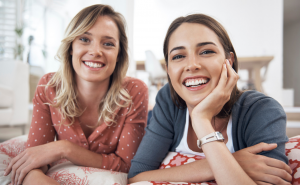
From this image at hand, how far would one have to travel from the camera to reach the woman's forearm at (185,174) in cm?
79

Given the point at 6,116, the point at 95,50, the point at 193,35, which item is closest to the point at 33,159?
the point at 95,50

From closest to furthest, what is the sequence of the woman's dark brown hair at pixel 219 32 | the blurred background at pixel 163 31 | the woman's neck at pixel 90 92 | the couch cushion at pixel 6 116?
the woman's dark brown hair at pixel 219 32, the woman's neck at pixel 90 92, the couch cushion at pixel 6 116, the blurred background at pixel 163 31

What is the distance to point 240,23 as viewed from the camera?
5.98m

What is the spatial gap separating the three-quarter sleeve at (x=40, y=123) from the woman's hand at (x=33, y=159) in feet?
0.46

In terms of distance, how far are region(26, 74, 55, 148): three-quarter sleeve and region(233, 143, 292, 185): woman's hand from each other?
0.95 metres

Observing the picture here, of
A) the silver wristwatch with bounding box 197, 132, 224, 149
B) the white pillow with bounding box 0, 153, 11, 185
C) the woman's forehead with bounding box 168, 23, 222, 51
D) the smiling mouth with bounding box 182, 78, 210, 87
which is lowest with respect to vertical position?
the white pillow with bounding box 0, 153, 11, 185

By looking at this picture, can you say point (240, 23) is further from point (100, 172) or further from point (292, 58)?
point (100, 172)

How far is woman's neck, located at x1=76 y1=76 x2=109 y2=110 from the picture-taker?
124 cm

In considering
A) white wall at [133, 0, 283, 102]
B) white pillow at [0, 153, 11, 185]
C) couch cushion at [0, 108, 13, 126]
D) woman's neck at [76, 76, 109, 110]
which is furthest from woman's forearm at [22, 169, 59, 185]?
white wall at [133, 0, 283, 102]

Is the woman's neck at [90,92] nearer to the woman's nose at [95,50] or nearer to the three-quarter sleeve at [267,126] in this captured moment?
the woman's nose at [95,50]

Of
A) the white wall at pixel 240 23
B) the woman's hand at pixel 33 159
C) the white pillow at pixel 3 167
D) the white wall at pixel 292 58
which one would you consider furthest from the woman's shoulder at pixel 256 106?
the white wall at pixel 292 58

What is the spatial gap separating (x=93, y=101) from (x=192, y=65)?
2.29 ft

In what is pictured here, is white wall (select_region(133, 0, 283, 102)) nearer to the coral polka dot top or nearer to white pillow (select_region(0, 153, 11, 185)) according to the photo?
the coral polka dot top

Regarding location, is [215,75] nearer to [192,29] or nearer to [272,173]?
[192,29]
